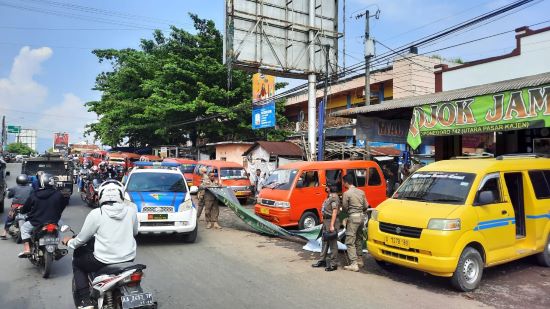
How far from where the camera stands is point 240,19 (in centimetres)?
1758

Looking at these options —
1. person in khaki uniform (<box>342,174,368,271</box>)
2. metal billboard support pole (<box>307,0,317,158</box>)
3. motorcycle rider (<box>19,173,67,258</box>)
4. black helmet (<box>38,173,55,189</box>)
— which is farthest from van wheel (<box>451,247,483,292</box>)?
metal billboard support pole (<box>307,0,317,158</box>)

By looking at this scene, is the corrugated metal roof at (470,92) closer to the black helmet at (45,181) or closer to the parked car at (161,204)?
the parked car at (161,204)

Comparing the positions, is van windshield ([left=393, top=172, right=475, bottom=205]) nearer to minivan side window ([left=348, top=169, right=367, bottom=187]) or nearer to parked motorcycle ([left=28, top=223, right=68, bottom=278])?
minivan side window ([left=348, top=169, right=367, bottom=187])

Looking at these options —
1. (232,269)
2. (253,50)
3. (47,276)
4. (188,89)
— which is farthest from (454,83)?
(188,89)

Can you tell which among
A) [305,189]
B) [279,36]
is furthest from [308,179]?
[279,36]

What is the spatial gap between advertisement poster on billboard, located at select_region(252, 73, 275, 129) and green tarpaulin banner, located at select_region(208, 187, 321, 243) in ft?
36.8

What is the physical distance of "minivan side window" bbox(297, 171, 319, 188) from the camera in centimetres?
1173

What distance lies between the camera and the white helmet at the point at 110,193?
4301 mm

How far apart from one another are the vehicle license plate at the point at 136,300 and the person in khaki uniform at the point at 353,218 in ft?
15.0

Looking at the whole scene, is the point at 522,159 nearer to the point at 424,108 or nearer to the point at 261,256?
the point at 424,108

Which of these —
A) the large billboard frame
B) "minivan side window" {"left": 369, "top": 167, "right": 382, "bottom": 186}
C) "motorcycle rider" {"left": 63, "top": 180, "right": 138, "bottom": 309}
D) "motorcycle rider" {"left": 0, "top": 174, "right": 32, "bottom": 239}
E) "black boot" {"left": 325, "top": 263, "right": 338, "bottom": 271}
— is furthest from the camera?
the large billboard frame

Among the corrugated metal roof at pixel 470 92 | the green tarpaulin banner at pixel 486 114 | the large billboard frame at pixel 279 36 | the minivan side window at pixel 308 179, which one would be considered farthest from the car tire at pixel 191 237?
the large billboard frame at pixel 279 36

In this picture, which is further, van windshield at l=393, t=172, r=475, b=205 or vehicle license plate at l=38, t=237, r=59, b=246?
van windshield at l=393, t=172, r=475, b=205

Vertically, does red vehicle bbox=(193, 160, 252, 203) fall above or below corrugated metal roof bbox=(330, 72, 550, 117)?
below
